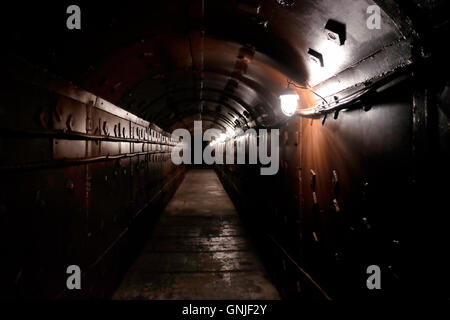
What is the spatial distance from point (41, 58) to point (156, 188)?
8469 millimetres

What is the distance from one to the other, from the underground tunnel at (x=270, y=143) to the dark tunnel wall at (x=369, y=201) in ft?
0.05

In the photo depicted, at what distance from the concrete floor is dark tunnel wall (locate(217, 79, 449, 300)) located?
1.07 m

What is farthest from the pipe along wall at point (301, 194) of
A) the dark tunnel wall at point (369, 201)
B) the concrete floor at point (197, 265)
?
the concrete floor at point (197, 265)

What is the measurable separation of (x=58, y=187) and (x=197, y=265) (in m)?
4.40

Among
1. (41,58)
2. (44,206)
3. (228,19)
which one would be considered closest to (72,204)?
(44,206)

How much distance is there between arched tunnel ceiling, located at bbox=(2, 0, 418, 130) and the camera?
2.95 metres

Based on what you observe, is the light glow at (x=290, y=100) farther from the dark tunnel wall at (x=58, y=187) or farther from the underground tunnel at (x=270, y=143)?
the dark tunnel wall at (x=58, y=187)

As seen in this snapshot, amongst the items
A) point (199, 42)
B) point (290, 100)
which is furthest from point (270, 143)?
point (199, 42)

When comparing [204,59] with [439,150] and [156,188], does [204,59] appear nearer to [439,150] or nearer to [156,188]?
[439,150]

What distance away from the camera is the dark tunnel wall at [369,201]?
2158mm

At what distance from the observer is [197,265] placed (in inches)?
271

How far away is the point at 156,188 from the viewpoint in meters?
11.2

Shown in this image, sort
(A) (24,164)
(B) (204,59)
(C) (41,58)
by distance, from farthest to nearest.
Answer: (B) (204,59), (C) (41,58), (A) (24,164)

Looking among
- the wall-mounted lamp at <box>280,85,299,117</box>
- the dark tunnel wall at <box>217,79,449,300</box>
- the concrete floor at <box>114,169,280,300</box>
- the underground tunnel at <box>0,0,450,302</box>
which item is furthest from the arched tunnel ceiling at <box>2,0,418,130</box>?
the concrete floor at <box>114,169,280,300</box>
